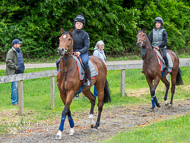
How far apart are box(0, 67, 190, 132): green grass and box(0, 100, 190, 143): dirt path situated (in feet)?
2.40

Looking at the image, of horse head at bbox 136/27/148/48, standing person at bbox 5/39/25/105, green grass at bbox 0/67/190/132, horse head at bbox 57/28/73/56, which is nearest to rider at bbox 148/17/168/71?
horse head at bbox 136/27/148/48

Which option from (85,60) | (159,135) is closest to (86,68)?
(85,60)

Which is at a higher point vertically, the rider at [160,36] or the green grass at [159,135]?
the rider at [160,36]

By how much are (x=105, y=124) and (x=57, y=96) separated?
4.19m

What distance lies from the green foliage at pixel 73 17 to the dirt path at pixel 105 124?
13.5 metres

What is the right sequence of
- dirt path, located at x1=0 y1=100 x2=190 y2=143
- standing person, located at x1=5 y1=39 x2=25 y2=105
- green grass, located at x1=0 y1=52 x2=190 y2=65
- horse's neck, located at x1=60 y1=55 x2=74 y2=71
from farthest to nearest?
green grass, located at x1=0 y1=52 x2=190 y2=65 < standing person, located at x1=5 y1=39 x2=25 y2=105 < horse's neck, located at x1=60 y1=55 x2=74 y2=71 < dirt path, located at x1=0 y1=100 x2=190 y2=143

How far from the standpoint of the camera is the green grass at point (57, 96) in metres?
8.39

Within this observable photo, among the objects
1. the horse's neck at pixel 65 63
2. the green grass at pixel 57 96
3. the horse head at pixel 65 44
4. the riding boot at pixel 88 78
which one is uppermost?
the horse head at pixel 65 44

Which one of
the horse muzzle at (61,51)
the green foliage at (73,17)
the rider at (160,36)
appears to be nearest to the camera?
the horse muzzle at (61,51)

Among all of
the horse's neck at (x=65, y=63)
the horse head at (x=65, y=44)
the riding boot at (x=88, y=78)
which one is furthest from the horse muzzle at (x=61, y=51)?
the riding boot at (x=88, y=78)

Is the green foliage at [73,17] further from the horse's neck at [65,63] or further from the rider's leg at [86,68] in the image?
the horse's neck at [65,63]

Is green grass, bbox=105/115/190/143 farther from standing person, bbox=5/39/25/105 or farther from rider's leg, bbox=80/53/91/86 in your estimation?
standing person, bbox=5/39/25/105

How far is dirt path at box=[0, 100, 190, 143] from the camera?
19.2 feet

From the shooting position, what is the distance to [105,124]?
7.24 m
